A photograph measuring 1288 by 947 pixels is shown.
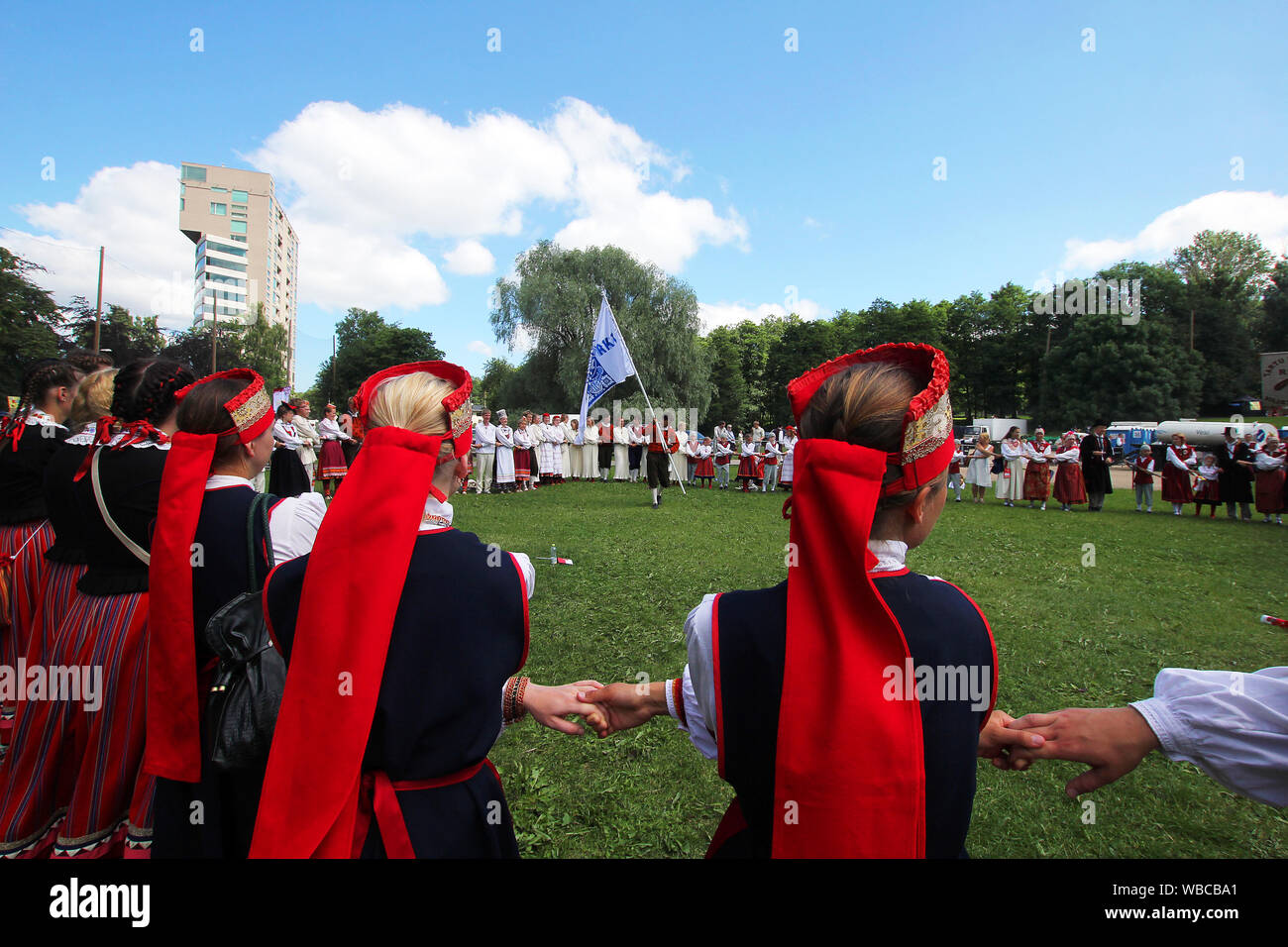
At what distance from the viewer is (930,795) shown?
4.17ft

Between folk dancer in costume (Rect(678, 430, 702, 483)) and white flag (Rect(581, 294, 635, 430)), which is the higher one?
white flag (Rect(581, 294, 635, 430))

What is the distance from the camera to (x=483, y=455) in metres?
19.1

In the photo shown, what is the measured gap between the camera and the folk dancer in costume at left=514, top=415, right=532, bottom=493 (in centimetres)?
1984

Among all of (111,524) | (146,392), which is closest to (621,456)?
(146,392)

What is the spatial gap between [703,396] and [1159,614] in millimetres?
30318

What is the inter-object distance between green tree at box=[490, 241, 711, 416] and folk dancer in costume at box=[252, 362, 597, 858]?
32.4 meters

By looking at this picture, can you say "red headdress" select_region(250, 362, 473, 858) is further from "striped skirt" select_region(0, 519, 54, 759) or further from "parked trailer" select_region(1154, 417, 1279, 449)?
"parked trailer" select_region(1154, 417, 1279, 449)

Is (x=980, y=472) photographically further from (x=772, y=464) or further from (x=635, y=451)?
(x=635, y=451)

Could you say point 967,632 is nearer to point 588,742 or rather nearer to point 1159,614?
point 588,742

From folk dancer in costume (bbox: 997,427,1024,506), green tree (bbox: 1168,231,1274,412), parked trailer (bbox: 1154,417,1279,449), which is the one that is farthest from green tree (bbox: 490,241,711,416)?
green tree (bbox: 1168,231,1274,412)

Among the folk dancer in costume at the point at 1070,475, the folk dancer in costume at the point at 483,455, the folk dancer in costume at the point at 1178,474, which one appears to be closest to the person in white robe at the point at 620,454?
the folk dancer in costume at the point at 483,455

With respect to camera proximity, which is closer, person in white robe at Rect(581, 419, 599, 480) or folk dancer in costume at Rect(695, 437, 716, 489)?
folk dancer in costume at Rect(695, 437, 716, 489)
